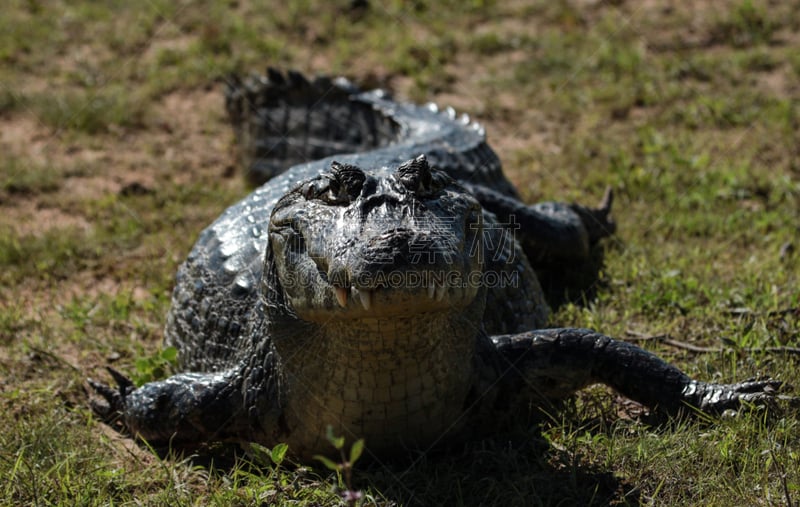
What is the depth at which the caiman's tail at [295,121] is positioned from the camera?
6117 millimetres

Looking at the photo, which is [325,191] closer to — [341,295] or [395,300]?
[341,295]

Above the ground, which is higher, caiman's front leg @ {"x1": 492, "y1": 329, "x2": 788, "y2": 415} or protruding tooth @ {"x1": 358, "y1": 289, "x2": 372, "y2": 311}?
protruding tooth @ {"x1": 358, "y1": 289, "x2": 372, "y2": 311}

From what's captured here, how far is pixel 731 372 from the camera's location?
3826mm

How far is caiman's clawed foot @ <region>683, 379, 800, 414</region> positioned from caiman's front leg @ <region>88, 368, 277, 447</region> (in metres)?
1.61

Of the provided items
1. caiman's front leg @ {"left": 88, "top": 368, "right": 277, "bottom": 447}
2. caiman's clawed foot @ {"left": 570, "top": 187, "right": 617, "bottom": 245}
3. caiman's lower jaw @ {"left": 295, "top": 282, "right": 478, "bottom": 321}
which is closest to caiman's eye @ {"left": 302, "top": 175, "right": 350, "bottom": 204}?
caiman's lower jaw @ {"left": 295, "top": 282, "right": 478, "bottom": 321}

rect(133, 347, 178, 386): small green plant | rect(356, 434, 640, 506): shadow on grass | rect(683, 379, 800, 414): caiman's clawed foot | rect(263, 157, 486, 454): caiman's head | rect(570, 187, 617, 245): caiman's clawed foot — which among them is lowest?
rect(356, 434, 640, 506): shadow on grass

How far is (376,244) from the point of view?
2.53 metres

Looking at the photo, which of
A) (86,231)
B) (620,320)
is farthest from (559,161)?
(86,231)

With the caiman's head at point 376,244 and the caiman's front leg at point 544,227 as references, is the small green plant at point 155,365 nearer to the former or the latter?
the caiman's head at point 376,244

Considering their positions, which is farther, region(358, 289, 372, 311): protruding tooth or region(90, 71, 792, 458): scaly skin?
region(90, 71, 792, 458): scaly skin

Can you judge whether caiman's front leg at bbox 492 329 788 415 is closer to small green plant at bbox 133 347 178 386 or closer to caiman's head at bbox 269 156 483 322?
caiman's head at bbox 269 156 483 322

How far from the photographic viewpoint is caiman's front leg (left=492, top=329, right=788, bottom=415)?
3.48 m

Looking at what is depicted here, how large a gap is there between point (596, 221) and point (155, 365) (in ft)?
8.97

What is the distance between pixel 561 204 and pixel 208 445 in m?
2.67
